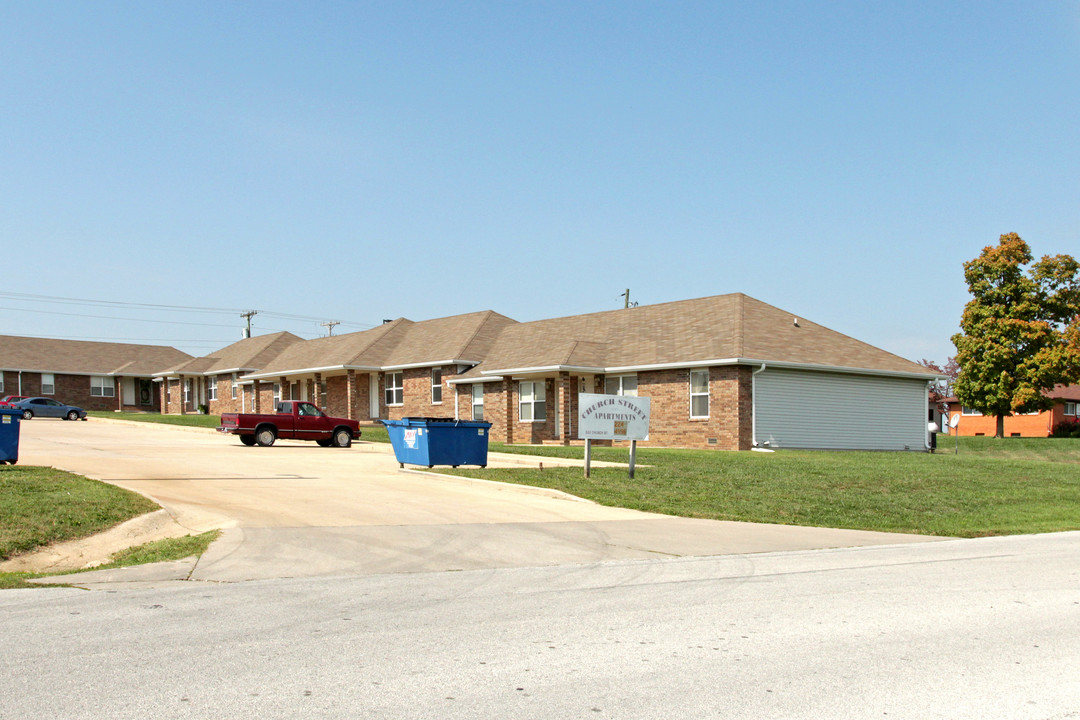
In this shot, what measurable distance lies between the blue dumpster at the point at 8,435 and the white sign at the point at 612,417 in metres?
11.0

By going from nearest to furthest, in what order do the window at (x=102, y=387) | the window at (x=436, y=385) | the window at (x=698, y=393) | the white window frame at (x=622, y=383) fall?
the window at (x=698, y=393) < the white window frame at (x=622, y=383) < the window at (x=436, y=385) < the window at (x=102, y=387)

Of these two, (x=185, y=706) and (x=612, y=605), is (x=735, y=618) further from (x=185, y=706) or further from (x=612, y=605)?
(x=185, y=706)

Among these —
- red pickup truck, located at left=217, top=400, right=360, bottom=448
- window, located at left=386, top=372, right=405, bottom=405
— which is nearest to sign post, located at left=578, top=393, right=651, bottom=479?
red pickup truck, located at left=217, top=400, right=360, bottom=448

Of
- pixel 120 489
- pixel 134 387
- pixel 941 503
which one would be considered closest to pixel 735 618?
pixel 120 489

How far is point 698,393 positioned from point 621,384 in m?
3.76

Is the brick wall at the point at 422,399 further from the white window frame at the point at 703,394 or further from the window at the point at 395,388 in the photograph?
the white window frame at the point at 703,394

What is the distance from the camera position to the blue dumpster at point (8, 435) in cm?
1836

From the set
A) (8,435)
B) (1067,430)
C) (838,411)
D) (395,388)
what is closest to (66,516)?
(8,435)

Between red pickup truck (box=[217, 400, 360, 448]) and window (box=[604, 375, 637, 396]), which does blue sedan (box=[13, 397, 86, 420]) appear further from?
window (box=[604, 375, 637, 396])

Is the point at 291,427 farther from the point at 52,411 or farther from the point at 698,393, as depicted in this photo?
the point at 52,411

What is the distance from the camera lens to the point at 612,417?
1991cm

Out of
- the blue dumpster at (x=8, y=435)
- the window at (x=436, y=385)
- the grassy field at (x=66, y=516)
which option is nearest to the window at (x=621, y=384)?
the window at (x=436, y=385)

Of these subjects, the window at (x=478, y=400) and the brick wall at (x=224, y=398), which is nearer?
the window at (x=478, y=400)

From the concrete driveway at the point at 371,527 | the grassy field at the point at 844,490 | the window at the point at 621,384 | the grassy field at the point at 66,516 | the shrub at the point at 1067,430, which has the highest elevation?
the window at the point at 621,384
